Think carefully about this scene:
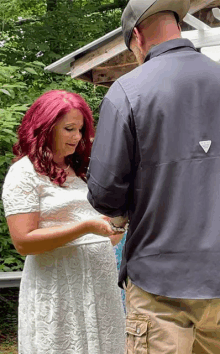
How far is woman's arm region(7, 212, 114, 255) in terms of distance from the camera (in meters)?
2.73

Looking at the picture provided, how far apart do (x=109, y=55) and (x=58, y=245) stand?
3.96 m

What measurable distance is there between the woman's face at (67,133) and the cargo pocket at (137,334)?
1.00 meters

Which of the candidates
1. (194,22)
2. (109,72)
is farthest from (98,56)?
(194,22)

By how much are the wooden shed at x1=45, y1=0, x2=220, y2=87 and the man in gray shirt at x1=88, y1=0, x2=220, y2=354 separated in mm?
3681

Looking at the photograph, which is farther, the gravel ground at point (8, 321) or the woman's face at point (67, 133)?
the gravel ground at point (8, 321)

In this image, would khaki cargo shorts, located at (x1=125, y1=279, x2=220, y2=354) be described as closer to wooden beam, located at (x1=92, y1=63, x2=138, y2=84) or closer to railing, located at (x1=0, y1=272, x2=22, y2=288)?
railing, located at (x1=0, y1=272, x2=22, y2=288)

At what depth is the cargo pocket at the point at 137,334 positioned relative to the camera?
2.17 m

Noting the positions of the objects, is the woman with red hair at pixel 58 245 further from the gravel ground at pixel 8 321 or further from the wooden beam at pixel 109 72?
the gravel ground at pixel 8 321

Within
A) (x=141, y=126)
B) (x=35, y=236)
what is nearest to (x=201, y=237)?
(x=141, y=126)

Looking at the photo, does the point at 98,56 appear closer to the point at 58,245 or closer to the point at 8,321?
the point at 8,321

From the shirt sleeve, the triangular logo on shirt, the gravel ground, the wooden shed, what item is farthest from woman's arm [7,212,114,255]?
the gravel ground

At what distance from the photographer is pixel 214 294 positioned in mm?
2096

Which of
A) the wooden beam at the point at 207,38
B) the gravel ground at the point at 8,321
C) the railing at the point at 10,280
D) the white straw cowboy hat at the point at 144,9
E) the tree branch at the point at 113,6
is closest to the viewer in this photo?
the white straw cowboy hat at the point at 144,9

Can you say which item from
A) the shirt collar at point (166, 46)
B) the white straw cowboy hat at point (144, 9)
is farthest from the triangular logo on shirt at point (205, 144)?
the white straw cowboy hat at point (144, 9)
